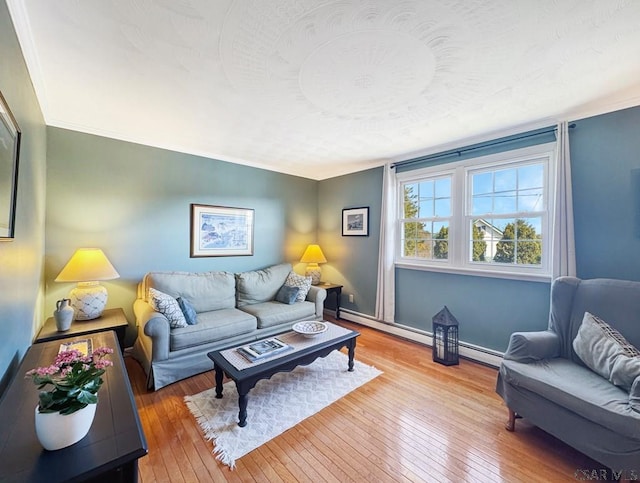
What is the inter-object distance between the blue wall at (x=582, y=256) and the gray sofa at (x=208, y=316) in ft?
4.77

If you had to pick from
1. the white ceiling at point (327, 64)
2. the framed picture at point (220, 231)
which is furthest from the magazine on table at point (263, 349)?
the white ceiling at point (327, 64)

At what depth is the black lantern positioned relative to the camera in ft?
9.46

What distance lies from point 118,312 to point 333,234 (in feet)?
10.3

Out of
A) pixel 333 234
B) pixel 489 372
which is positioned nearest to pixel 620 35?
pixel 489 372

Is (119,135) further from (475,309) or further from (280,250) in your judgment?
(475,309)

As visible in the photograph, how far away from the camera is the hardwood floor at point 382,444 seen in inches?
60.7

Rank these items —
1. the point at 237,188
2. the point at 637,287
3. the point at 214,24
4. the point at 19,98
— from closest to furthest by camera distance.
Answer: the point at 214,24 < the point at 19,98 < the point at 637,287 < the point at 237,188

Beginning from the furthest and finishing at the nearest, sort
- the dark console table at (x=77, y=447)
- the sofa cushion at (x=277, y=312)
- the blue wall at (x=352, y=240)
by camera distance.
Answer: the blue wall at (x=352, y=240) → the sofa cushion at (x=277, y=312) → the dark console table at (x=77, y=447)

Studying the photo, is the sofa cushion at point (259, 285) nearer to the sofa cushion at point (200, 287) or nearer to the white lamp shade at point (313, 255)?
the sofa cushion at point (200, 287)

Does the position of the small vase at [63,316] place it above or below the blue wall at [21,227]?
below

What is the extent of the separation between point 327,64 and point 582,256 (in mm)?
2675

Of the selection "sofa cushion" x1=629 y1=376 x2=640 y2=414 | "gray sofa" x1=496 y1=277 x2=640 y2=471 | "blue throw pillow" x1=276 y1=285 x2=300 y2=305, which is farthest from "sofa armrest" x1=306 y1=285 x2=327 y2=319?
"sofa cushion" x1=629 y1=376 x2=640 y2=414

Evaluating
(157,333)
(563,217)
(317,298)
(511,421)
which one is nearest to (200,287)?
(157,333)

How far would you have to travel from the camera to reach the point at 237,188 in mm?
3914
